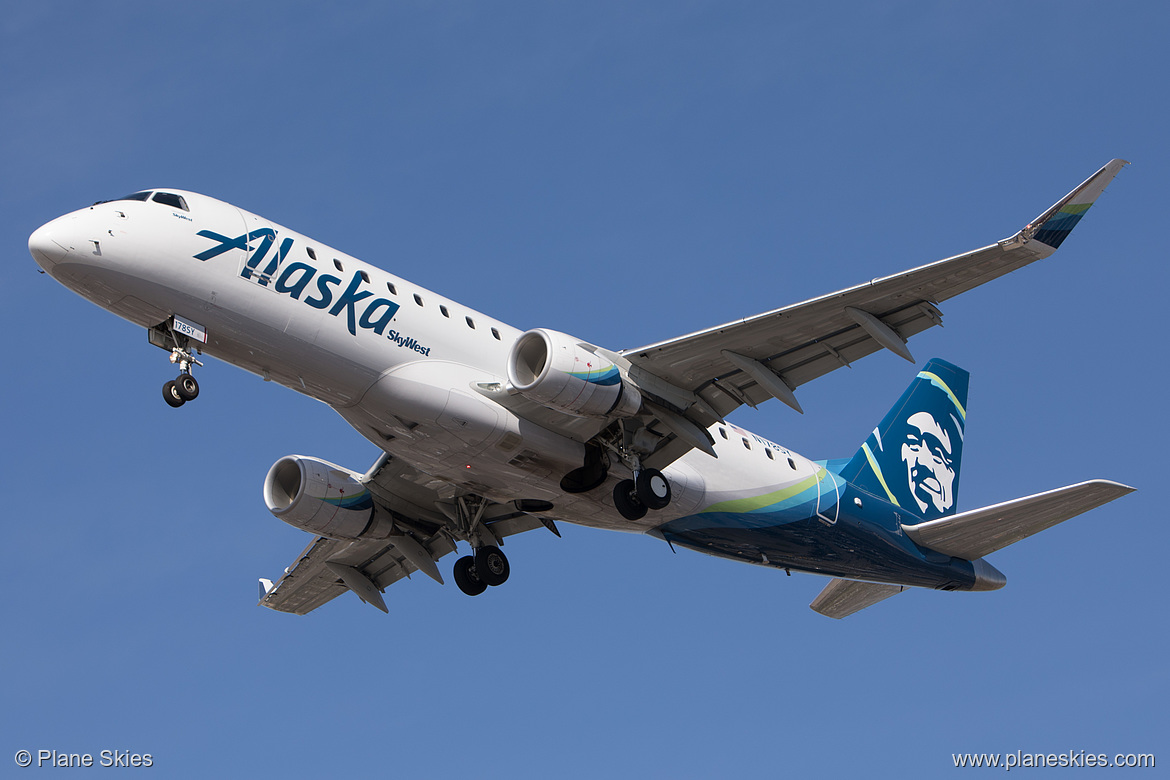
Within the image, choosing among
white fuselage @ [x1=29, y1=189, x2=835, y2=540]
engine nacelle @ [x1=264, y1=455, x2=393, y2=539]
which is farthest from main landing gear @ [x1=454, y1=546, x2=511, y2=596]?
white fuselage @ [x1=29, y1=189, x2=835, y2=540]

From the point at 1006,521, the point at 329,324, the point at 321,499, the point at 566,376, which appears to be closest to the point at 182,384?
the point at 329,324

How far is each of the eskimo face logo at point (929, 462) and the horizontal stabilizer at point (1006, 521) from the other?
5.28 feet

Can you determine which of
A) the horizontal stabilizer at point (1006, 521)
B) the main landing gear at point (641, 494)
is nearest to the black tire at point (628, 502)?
the main landing gear at point (641, 494)

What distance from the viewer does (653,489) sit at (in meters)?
25.2

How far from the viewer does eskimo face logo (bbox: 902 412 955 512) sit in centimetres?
3123

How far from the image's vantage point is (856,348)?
80.2ft

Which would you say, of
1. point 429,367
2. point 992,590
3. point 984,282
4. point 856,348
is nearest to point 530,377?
point 429,367

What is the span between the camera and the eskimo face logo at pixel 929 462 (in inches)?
1230

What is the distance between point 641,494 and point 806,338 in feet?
14.3

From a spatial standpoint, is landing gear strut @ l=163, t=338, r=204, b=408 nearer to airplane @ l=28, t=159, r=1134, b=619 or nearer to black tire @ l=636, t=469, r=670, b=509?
airplane @ l=28, t=159, r=1134, b=619

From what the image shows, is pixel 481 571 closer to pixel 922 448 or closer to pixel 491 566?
pixel 491 566

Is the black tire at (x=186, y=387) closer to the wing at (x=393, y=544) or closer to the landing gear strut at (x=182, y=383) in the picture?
the landing gear strut at (x=182, y=383)

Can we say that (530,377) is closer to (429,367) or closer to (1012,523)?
(429,367)

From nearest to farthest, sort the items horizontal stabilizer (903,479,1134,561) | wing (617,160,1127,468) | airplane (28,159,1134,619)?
wing (617,160,1127,468) < airplane (28,159,1134,619) < horizontal stabilizer (903,479,1134,561)
